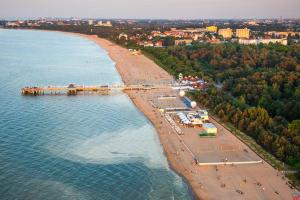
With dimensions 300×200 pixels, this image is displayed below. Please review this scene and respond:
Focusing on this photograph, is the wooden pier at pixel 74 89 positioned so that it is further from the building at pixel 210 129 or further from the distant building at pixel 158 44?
the distant building at pixel 158 44

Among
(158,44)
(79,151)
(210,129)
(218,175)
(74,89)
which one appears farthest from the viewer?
(158,44)

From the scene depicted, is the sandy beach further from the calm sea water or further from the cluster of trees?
the cluster of trees

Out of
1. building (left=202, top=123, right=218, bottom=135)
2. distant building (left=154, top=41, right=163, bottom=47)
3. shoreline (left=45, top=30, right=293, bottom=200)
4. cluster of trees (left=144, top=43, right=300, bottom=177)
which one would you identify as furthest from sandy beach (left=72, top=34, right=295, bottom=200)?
distant building (left=154, top=41, right=163, bottom=47)

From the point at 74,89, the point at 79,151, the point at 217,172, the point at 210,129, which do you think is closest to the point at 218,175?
the point at 217,172

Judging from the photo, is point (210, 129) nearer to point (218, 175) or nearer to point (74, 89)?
point (218, 175)

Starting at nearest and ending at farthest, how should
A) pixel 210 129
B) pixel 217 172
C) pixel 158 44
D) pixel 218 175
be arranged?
pixel 218 175, pixel 217 172, pixel 210 129, pixel 158 44

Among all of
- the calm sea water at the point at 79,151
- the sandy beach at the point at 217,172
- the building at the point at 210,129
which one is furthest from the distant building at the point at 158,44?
the building at the point at 210,129
